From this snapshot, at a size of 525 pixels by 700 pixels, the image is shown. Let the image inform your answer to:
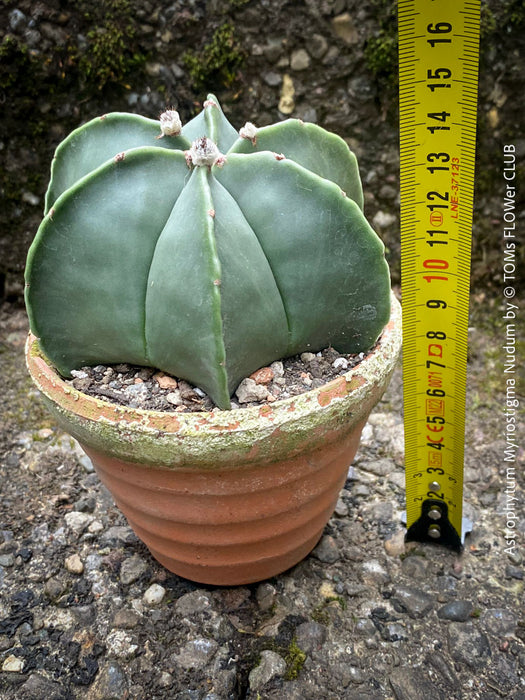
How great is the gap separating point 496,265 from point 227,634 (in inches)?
67.1

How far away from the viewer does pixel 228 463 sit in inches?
45.5

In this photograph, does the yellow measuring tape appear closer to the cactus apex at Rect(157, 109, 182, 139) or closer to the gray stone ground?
the gray stone ground

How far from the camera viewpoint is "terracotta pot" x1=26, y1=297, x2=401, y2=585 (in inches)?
44.9

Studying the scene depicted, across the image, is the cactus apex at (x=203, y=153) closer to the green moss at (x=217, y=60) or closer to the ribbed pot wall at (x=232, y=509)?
the ribbed pot wall at (x=232, y=509)

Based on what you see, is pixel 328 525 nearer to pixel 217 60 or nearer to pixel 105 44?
pixel 217 60

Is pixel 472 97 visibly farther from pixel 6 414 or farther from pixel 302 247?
pixel 6 414

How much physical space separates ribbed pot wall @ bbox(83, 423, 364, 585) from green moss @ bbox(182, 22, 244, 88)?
146 centimetres

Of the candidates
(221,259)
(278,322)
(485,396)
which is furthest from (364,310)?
(485,396)

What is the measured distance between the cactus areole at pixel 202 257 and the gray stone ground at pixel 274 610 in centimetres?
60

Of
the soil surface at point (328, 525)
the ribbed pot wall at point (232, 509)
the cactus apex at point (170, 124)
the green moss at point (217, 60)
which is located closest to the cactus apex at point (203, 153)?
the cactus apex at point (170, 124)

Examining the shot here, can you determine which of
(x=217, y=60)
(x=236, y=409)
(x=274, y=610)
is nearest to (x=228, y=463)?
(x=236, y=409)

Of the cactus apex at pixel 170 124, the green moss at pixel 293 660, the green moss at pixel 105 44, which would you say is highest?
the green moss at pixel 105 44

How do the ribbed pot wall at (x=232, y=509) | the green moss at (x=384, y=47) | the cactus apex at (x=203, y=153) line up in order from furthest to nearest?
the green moss at (x=384, y=47) < the ribbed pot wall at (x=232, y=509) < the cactus apex at (x=203, y=153)

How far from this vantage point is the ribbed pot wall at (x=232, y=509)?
1.23 m
